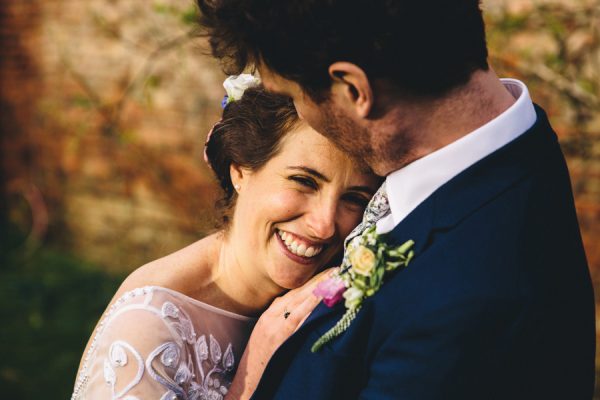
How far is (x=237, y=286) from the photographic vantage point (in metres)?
2.71

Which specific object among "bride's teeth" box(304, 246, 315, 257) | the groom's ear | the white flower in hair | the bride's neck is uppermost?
the groom's ear

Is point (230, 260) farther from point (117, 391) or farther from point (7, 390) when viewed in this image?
point (7, 390)

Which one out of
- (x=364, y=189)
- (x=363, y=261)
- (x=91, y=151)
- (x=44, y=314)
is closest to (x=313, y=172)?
(x=364, y=189)

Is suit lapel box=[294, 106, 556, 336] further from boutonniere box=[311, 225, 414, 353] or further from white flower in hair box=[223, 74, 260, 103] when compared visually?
white flower in hair box=[223, 74, 260, 103]

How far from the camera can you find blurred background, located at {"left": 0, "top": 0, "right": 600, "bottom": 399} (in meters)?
5.11

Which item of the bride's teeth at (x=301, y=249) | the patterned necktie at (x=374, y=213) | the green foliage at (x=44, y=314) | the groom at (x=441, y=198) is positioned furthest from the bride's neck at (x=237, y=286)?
the green foliage at (x=44, y=314)

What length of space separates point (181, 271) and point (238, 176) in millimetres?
414

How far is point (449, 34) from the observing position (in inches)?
67.1

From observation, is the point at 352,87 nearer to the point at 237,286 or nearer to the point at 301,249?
the point at 301,249

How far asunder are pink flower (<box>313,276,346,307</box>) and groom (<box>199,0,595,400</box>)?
123mm

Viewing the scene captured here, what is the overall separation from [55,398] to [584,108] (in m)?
3.93

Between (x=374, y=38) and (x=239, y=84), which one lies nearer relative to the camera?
(x=374, y=38)

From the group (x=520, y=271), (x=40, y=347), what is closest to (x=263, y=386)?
(x=520, y=271)

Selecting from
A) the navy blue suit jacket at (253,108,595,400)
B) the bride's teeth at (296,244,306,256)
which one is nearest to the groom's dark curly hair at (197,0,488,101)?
the navy blue suit jacket at (253,108,595,400)
